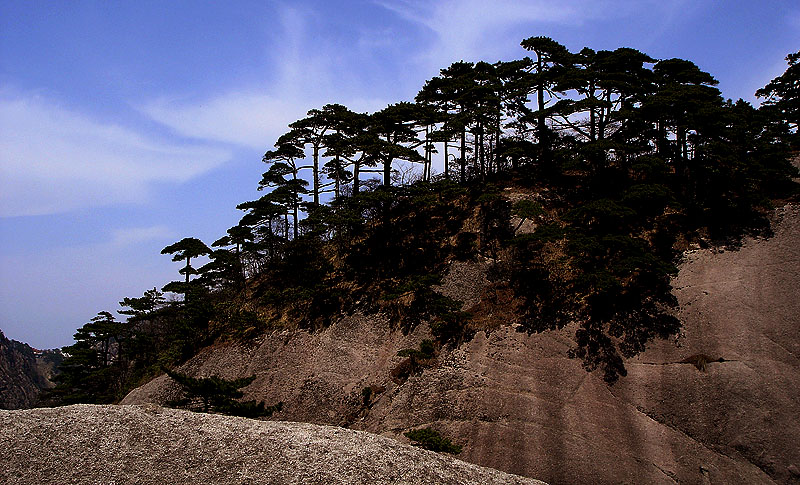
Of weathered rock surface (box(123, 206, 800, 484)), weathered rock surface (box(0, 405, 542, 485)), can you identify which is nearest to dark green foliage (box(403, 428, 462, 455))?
weathered rock surface (box(123, 206, 800, 484))

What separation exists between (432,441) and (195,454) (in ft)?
36.0

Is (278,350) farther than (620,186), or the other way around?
(620,186)

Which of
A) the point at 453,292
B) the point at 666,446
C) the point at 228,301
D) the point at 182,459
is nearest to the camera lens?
the point at 182,459

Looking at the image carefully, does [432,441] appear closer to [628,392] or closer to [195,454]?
[195,454]

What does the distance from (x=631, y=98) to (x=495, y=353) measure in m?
26.0

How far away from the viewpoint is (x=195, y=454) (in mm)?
20859

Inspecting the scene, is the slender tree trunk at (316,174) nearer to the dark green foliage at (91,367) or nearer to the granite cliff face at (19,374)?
the dark green foliage at (91,367)

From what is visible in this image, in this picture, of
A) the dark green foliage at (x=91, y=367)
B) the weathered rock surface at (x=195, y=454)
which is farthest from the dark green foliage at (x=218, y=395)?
the dark green foliage at (x=91, y=367)

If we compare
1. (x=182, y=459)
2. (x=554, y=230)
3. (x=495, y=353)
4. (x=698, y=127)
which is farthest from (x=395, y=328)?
(x=698, y=127)

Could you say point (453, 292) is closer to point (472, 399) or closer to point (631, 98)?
point (472, 399)

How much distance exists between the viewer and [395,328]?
1411 inches

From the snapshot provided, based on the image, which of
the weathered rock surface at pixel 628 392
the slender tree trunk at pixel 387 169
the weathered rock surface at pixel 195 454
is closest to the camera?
the weathered rock surface at pixel 195 454

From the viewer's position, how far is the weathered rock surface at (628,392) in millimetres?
23719

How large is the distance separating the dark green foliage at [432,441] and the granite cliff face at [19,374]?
93.4 meters
